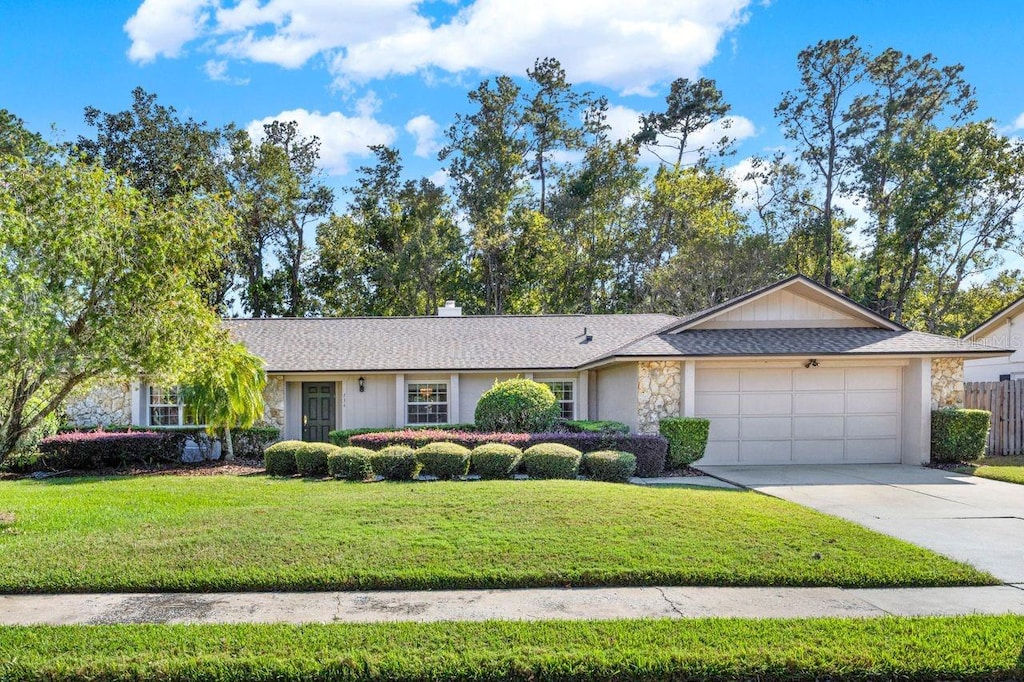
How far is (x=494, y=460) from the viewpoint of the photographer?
440 inches

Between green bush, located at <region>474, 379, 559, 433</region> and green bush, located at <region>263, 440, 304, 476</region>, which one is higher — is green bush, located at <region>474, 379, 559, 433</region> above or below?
above

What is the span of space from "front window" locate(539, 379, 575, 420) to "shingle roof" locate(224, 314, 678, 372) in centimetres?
74

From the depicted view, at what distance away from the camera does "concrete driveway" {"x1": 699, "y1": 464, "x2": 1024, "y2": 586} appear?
6809mm

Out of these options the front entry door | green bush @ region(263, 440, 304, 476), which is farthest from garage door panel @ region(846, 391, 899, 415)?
the front entry door

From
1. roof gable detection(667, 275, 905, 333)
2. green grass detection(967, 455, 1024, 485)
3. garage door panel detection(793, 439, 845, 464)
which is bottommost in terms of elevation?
green grass detection(967, 455, 1024, 485)

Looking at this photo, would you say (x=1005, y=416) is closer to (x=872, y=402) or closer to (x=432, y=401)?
(x=872, y=402)

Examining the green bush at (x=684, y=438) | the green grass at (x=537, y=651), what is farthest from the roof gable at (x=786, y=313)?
the green grass at (x=537, y=651)

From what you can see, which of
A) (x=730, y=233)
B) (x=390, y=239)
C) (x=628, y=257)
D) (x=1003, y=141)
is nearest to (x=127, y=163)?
(x=390, y=239)

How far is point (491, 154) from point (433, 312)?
29.0ft

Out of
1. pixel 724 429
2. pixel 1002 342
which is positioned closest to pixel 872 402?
pixel 724 429

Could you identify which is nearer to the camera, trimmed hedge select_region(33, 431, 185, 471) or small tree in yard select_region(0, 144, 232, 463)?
small tree in yard select_region(0, 144, 232, 463)

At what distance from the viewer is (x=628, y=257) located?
107ft

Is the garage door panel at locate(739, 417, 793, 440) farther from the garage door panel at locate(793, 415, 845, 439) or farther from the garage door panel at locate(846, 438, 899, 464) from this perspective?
the garage door panel at locate(846, 438, 899, 464)

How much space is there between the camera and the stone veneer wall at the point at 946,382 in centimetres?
1387
